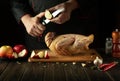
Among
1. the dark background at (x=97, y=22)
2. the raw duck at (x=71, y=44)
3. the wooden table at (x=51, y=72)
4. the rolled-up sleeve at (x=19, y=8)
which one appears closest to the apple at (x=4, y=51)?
the wooden table at (x=51, y=72)

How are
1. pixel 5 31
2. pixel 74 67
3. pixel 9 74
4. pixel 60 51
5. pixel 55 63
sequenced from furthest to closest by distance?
pixel 5 31 < pixel 60 51 < pixel 55 63 < pixel 74 67 < pixel 9 74

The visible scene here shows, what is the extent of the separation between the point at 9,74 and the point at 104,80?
0.44 metres

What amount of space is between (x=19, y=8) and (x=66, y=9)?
1.25 feet

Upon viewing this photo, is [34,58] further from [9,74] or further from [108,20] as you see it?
[108,20]

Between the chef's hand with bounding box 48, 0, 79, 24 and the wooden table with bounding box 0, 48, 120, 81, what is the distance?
49 cm

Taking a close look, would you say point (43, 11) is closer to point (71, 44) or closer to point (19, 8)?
point (19, 8)

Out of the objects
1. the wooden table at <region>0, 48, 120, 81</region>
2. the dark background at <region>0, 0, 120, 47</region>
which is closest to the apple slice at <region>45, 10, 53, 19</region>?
the wooden table at <region>0, 48, 120, 81</region>

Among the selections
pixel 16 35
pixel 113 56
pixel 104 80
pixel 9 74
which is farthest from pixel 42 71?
pixel 16 35

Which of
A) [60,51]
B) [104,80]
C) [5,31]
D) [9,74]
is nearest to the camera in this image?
[104,80]

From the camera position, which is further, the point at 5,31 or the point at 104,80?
the point at 5,31

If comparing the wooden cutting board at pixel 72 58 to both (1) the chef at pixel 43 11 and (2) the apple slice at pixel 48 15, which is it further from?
(1) the chef at pixel 43 11

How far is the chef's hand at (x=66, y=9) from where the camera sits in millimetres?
2074

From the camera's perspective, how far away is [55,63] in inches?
65.5

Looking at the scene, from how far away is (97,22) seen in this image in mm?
2877
